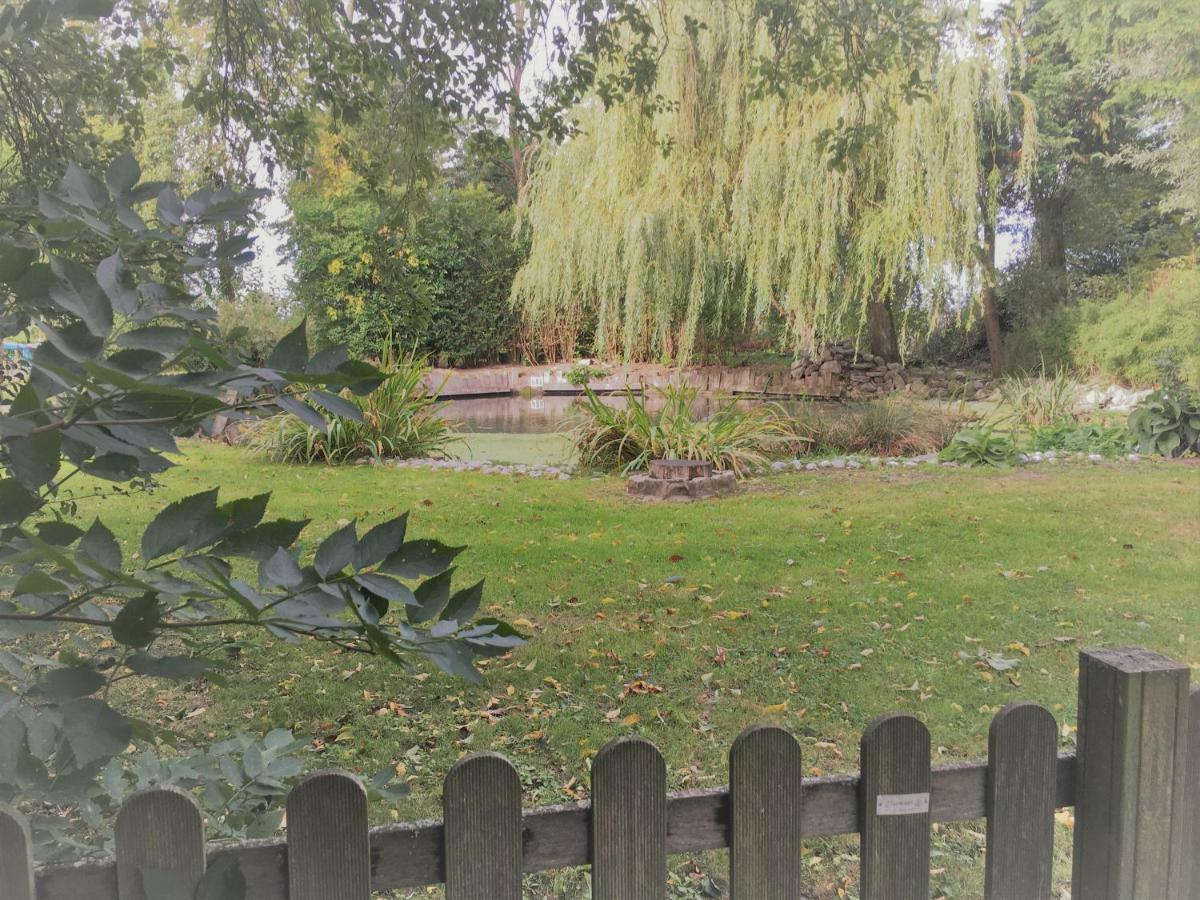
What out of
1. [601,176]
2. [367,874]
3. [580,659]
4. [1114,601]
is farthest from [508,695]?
[601,176]

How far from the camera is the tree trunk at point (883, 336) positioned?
898cm

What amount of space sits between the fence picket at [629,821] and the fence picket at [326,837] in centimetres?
19

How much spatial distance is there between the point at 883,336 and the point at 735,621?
23.6ft

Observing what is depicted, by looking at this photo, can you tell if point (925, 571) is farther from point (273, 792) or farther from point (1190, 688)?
point (273, 792)

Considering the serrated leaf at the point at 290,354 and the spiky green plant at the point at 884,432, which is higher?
the serrated leaf at the point at 290,354

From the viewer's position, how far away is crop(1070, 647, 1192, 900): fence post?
0.78 meters

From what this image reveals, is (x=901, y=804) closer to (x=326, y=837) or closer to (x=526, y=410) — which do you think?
(x=326, y=837)

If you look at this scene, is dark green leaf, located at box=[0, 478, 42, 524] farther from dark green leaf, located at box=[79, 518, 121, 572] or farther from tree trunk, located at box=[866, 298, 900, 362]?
tree trunk, located at box=[866, 298, 900, 362]

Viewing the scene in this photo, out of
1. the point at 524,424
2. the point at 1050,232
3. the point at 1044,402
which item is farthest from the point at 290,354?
the point at 1050,232

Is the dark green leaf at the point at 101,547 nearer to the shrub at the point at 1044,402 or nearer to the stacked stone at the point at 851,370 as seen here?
the shrub at the point at 1044,402

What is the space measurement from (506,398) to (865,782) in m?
9.49

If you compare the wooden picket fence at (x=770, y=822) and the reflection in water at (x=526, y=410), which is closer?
the wooden picket fence at (x=770, y=822)

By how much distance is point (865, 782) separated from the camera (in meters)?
0.76

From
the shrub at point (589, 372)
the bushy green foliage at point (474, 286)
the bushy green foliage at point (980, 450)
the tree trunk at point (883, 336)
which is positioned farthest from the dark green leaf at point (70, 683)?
the tree trunk at point (883, 336)
